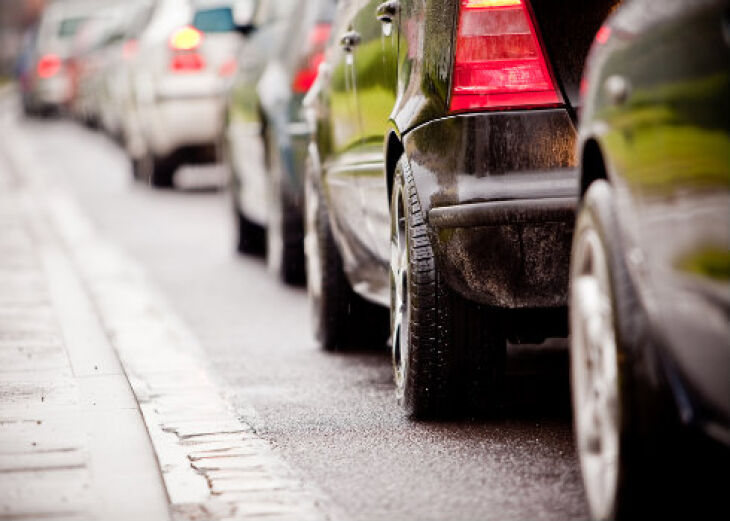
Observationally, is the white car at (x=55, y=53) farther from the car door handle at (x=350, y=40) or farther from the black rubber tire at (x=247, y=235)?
the car door handle at (x=350, y=40)

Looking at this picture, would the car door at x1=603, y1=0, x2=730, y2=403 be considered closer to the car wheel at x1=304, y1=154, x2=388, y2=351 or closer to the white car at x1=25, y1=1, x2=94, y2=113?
the car wheel at x1=304, y1=154, x2=388, y2=351

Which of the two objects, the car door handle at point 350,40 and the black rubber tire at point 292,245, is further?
the black rubber tire at point 292,245

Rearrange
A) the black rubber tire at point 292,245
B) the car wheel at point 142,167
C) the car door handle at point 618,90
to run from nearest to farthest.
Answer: the car door handle at point 618,90, the black rubber tire at point 292,245, the car wheel at point 142,167

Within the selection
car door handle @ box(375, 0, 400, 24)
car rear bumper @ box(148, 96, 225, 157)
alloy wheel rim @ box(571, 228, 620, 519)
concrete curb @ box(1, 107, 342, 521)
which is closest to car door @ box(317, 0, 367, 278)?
car door handle @ box(375, 0, 400, 24)

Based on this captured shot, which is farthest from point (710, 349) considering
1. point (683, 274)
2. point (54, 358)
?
point (54, 358)

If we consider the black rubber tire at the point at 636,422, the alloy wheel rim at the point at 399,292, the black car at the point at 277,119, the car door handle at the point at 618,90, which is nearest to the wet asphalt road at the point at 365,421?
the alloy wheel rim at the point at 399,292

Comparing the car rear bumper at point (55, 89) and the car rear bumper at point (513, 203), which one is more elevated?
the car rear bumper at point (513, 203)

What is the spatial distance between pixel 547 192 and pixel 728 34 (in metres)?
1.79

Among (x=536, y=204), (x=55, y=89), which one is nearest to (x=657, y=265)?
(x=536, y=204)

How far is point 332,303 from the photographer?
7.71 metres

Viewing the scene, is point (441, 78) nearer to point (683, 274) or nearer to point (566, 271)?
point (566, 271)

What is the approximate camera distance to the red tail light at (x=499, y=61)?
537cm

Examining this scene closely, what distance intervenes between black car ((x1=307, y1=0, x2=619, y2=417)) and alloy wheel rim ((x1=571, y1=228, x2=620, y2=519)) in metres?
0.84

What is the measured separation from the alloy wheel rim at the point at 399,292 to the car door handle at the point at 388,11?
60 cm
